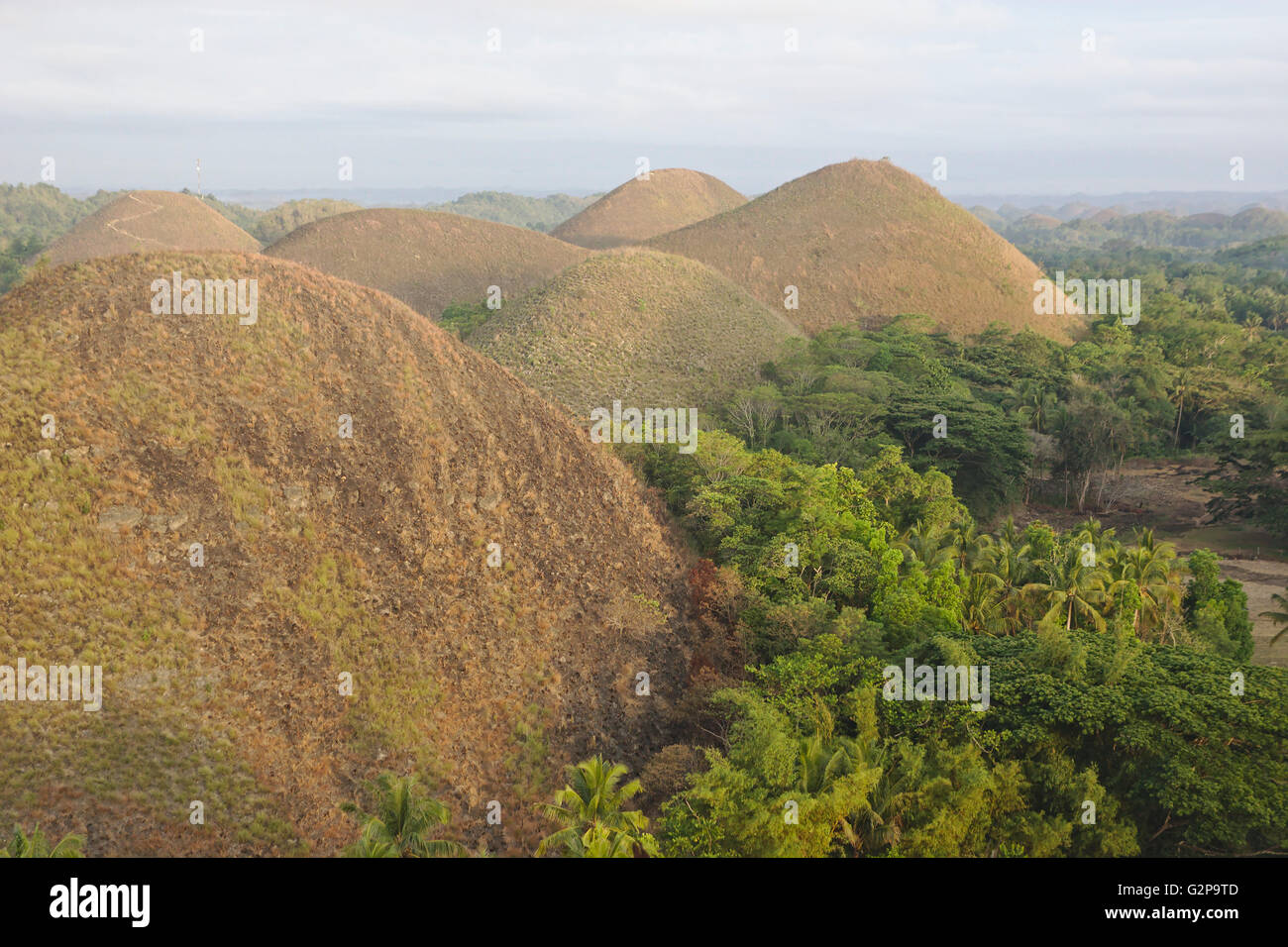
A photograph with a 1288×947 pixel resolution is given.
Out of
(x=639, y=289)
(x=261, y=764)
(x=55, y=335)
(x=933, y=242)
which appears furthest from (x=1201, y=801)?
(x=933, y=242)

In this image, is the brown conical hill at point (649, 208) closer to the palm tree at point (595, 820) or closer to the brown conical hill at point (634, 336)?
the brown conical hill at point (634, 336)

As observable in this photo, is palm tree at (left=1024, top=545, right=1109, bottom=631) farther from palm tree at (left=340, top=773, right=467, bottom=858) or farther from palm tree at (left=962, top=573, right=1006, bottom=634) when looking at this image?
palm tree at (left=340, top=773, right=467, bottom=858)

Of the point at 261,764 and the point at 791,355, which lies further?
the point at 791,355

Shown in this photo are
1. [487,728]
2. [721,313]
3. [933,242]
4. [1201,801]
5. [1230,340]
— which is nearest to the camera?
[1201,801]

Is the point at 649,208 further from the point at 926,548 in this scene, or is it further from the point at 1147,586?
the point at 1147,586

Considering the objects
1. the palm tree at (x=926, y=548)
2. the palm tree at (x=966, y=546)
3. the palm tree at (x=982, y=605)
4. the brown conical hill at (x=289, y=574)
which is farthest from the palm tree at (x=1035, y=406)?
the brown conical hill at (x=289, y=574)

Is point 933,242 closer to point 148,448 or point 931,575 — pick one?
point 931,575
